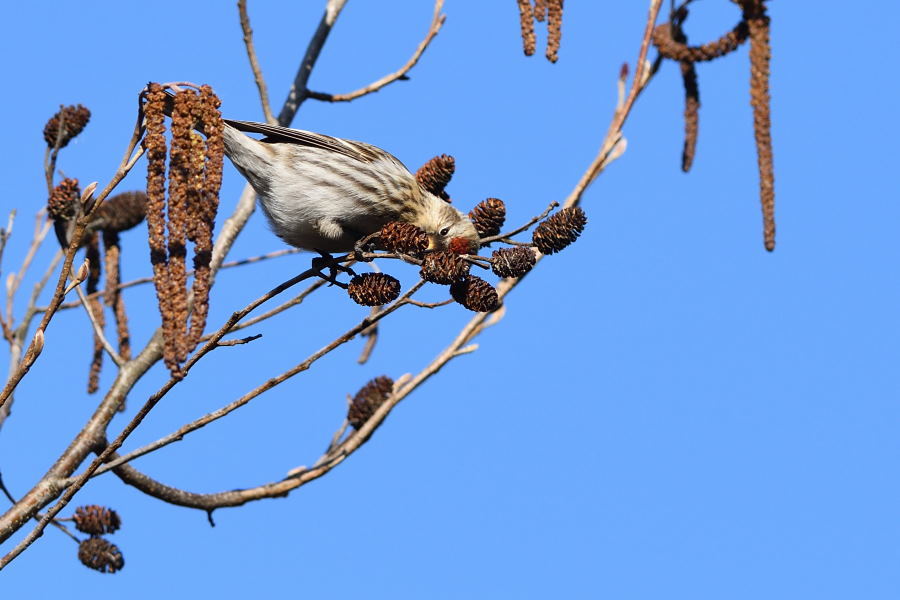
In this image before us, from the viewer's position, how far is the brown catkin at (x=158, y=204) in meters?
2.26

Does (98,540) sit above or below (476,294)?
below

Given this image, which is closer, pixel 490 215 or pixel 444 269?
pixel 444 269

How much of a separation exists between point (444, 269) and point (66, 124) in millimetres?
1637

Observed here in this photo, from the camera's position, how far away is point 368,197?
3.87 metres

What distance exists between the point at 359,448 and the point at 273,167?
1054 millimetres

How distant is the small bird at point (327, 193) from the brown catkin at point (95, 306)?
24.6 inches

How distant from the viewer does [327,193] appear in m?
3.87

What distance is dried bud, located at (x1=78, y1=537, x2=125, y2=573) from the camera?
3.32m

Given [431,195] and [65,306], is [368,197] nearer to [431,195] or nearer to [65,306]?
[431,195]

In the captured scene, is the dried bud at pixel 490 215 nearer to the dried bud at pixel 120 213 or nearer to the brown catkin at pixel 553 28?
the brown catkin at pixel 553 28

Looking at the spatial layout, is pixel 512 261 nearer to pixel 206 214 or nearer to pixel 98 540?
pixel 206 214

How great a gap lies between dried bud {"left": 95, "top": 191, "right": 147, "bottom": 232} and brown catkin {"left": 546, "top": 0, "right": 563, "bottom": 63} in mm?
1634

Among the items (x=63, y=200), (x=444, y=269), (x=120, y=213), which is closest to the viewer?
(x=444, y=269)

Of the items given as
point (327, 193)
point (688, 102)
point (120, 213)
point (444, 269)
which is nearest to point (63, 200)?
point (120, 213)
